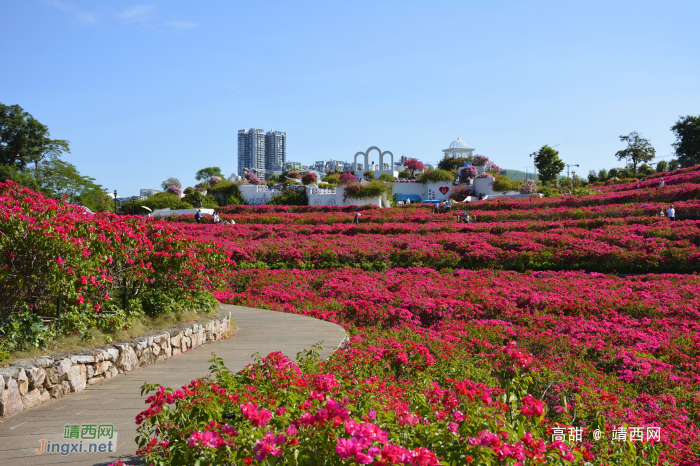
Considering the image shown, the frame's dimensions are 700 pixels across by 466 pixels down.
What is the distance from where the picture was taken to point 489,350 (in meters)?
5.95

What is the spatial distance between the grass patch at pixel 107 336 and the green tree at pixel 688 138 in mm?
67730

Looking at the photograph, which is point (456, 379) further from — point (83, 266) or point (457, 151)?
point (457, 151)

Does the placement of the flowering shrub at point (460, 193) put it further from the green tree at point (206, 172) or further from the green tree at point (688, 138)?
the green tree at point (206, 172)

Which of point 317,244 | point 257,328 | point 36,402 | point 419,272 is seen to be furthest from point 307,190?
point 36,402

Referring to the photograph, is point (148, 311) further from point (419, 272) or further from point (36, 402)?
point (419, 272)

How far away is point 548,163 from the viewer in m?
51.4

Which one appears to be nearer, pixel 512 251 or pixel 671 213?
pixel 512 251

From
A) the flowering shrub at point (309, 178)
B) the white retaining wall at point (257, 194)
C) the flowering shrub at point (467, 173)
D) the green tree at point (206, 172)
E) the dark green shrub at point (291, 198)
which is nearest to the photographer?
the dark green shrub at point (291, 198)

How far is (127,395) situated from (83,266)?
142cm

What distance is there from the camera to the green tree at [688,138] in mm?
55906

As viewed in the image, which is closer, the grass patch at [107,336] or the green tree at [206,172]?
the grass patch at [107,336]

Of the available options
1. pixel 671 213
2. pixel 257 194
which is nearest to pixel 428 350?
pixel 671 213

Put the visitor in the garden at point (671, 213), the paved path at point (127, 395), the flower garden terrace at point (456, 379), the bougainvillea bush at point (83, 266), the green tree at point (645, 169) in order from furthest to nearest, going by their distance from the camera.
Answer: the green tree at point (645, 169)
the visitor in the garden at point (671, 213)
the bougainvillea bush at point (83, 266)
the paved path at point (127, 395)
the flower garden terrace at point (456, 379)

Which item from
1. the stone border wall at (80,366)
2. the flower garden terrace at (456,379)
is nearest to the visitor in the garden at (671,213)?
the flower garden terrace at (456,379)
